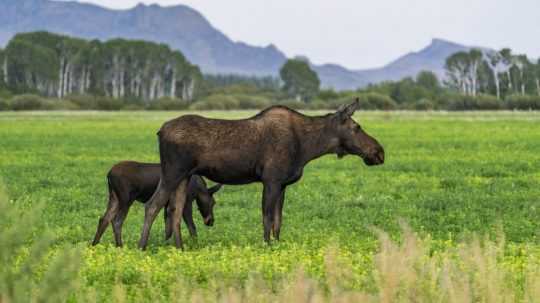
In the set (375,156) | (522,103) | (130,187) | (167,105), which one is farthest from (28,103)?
(375,156)

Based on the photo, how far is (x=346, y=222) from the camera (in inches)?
728

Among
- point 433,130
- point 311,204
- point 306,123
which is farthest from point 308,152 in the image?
point 433,130

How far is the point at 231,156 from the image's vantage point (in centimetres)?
1436

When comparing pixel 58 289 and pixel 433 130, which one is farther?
pixel 433 130

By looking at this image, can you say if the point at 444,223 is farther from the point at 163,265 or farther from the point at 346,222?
the point at 163,265

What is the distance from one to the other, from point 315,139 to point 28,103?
11755 centimetres

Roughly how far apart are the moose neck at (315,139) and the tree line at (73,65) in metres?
153

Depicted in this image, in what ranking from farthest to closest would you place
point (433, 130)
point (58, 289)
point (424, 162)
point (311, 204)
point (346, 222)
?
point (433, 130), point (424, 162), point (311, 204), point (346, 222), point (58, 289)

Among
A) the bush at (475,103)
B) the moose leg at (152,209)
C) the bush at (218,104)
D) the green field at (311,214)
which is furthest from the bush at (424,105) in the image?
the moose leg at (152,209)

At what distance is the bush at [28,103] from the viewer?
416 feet

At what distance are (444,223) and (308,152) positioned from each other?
15.7ft

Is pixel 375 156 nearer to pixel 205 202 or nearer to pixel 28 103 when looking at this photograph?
pixel 205 202

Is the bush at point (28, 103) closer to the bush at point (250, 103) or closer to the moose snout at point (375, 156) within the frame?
the bush at point (250, 103)

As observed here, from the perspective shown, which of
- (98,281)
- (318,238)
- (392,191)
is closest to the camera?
(98,281)
